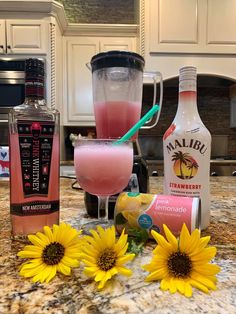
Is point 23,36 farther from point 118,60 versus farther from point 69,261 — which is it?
point 69,261

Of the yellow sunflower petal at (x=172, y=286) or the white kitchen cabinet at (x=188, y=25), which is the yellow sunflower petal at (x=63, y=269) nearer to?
the yellow sunflower petal at (x=172, y=286)

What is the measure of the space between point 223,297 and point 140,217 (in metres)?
0.21

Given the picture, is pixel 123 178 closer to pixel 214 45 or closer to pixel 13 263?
pixel 13 263

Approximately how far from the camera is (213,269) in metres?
0.34

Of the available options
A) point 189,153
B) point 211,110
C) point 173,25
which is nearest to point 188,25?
point 173,25

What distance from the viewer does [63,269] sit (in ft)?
1.20

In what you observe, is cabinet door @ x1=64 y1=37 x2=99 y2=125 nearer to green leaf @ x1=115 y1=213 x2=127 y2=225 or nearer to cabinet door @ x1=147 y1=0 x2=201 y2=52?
cabinet door @ x1=147 y1=0 x2=201 y2=52

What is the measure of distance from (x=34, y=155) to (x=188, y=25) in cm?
237

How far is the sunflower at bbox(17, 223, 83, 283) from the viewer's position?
364 millimetres

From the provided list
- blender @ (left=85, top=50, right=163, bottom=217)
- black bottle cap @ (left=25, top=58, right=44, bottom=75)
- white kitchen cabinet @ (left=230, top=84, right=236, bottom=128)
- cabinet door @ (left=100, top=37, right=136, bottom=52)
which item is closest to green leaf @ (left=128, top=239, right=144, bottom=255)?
blender @ (left=85, top=50, right=163, bottom=217)

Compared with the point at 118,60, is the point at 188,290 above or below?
below

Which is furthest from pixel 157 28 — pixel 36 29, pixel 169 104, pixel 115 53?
pixel 115 53

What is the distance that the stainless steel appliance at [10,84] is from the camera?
2.43 metres

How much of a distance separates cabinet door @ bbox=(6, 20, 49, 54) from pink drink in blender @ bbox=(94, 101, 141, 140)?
199 centimetres
